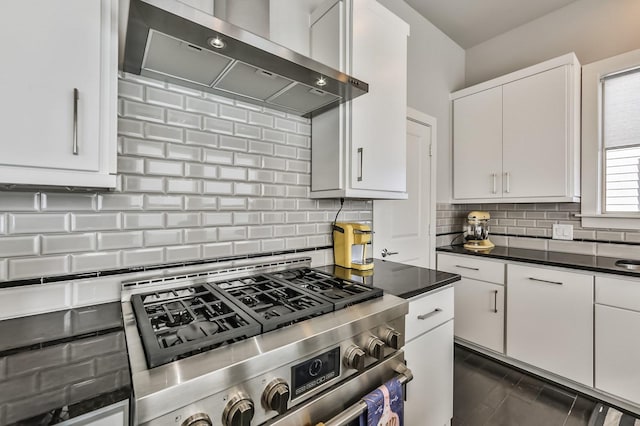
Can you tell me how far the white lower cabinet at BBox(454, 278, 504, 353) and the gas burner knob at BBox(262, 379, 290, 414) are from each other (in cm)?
232

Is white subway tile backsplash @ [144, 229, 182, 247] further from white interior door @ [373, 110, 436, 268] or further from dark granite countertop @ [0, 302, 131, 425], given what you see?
white interior door @ [373, 110, 436, 268]

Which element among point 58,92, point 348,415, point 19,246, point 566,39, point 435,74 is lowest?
point 348,415

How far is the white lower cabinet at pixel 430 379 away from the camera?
1.38m

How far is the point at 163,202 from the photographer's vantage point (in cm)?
127

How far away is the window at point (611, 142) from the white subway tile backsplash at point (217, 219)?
2855mm

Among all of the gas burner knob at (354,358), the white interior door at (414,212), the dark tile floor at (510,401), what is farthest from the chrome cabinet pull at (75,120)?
the dark tile floor at (510,401)

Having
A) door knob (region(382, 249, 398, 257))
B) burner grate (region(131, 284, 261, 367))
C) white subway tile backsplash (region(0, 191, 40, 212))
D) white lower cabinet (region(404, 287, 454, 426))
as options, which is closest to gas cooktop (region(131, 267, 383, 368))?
burner grate (region(131, 284, 261, 367))

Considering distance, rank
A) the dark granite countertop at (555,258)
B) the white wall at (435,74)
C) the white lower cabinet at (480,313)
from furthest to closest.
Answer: the white wall at (435,74)
the white lower cabinet at (480,313)
the dark granite countertop at (555,258)

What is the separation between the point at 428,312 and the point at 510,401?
125 centimetres

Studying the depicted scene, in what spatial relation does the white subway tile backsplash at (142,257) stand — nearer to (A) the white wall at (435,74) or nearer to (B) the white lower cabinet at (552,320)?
(A) the white wall at (435,74)

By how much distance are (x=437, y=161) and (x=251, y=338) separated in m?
2.68

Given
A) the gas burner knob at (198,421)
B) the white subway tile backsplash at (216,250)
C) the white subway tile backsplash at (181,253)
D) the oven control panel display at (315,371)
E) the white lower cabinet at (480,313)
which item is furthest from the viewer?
the white lower cabinet at (480,313)

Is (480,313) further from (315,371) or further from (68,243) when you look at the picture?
(68,243)

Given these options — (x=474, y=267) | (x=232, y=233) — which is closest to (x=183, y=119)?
(x=232, y=233)
